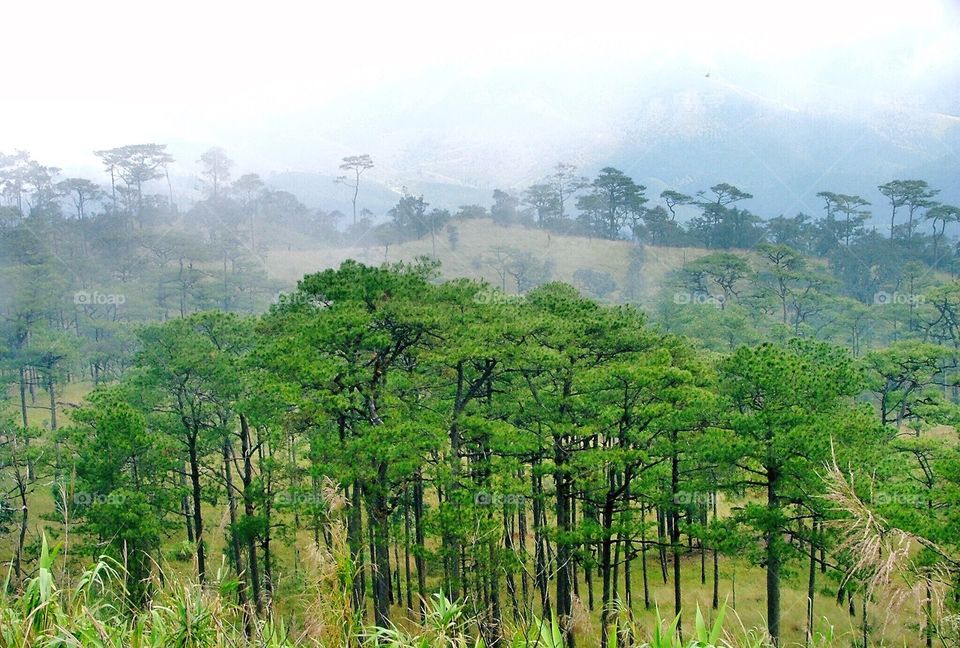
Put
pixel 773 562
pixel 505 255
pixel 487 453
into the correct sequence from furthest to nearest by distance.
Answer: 1. pixel 505 255
2. pixel 487 453
3. pixel 773 562

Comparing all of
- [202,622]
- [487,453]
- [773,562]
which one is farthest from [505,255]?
[202,622]

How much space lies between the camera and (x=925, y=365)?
103 ft

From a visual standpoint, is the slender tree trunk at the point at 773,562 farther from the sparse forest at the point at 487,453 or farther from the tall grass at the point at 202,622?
the tall grass at the point at 202,622

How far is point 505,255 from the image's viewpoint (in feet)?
262

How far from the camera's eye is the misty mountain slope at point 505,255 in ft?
252

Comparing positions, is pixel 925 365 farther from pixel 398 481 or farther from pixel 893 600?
pixel 893 600

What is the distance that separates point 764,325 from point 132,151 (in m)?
71.2

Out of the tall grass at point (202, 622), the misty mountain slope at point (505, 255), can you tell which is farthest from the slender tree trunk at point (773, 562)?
the misty mountain slope at point (505, 255)

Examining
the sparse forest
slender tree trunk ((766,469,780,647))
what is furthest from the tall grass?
slender tree trunk ((766,469,780,647))

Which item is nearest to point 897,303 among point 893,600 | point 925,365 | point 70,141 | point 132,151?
point 925,365

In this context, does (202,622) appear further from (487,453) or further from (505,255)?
(505,255)

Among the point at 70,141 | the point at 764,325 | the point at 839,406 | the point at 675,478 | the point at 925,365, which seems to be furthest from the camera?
the point at 70,141

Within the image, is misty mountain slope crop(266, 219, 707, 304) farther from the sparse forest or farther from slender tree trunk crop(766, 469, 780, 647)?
slender tree trunk crop(766, 469, 780, 647)

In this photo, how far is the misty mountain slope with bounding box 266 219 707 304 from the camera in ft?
252
